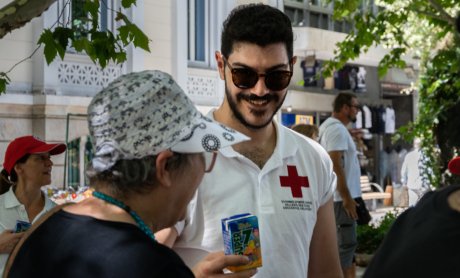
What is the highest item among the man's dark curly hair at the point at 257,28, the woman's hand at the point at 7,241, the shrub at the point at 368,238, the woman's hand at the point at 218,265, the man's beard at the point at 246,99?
the man's dark curly hair at the point at 257,28

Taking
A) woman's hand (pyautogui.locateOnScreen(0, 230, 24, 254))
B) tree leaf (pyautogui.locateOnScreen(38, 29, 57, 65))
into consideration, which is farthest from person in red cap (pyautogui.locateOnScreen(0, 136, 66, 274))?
tree leaf (pyautogui.locateOnScreen(38, 29, 57, 65))

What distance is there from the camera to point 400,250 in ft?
6.61

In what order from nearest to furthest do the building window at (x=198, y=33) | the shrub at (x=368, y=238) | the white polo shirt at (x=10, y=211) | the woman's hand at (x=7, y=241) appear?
1. the woman's hand at (x=7, y=241)
2. the white polo shirt at (x=10, y=211)
3. the shrub at (x=368, y=238)
4. the building window at (x=198, y=33)

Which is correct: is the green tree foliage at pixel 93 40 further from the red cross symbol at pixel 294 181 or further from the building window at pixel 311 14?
the building window at pixel 311 14

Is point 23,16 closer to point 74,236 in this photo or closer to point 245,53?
point 245,53

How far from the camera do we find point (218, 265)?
266 centimetres

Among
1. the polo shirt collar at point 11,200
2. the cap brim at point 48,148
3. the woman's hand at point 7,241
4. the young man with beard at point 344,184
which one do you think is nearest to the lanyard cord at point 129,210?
the woman's hand at point 7,241

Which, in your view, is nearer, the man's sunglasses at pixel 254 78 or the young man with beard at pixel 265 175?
the young man with beard at pixel 265 175

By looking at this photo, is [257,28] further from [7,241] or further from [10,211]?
[10,211]

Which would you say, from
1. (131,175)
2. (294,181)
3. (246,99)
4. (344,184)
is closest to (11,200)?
(246,99)

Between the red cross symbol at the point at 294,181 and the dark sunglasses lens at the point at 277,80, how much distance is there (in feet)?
1.07

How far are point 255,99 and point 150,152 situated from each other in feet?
4.25

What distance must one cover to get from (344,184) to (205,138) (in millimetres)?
6143

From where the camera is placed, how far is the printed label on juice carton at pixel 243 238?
108 inches
